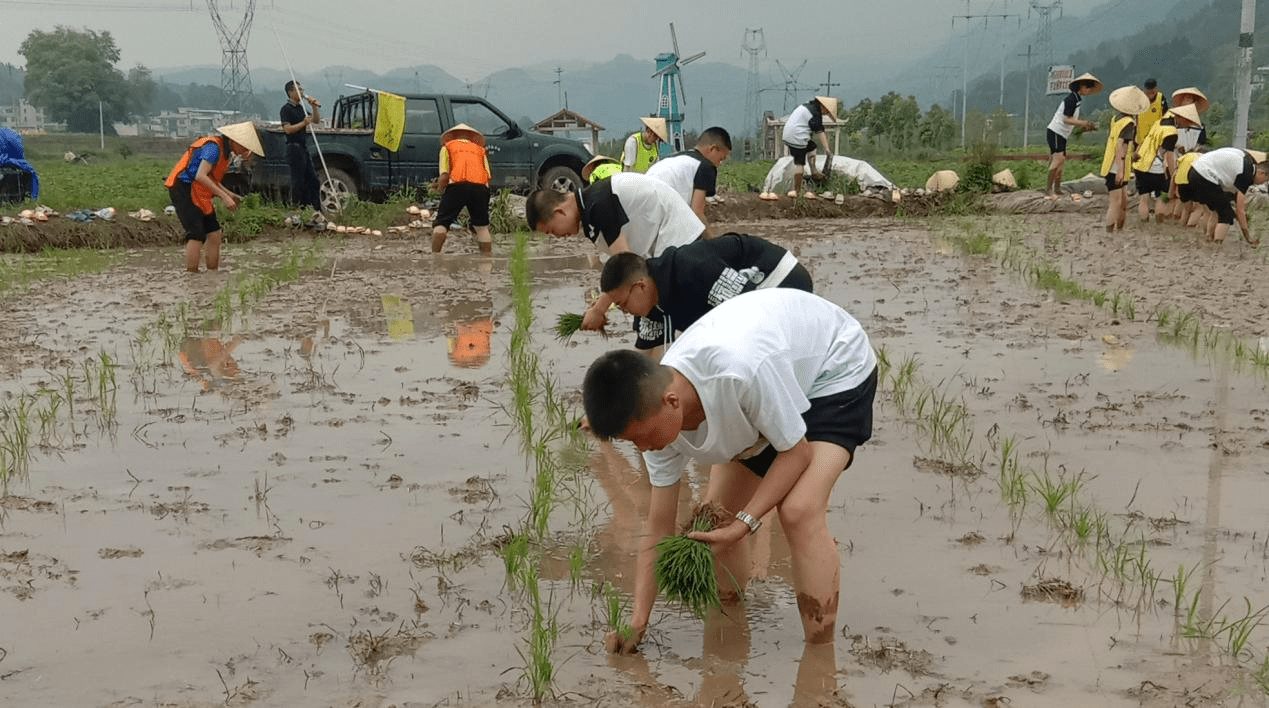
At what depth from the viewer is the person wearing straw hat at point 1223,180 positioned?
32.1ft

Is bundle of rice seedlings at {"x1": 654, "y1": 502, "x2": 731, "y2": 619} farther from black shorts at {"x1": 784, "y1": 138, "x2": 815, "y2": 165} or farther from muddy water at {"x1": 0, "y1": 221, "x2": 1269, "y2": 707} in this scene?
black shorts at {"x1": 784, "y1": 138, "x2": 815, "y2": 165}

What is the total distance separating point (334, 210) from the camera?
42.8 ft

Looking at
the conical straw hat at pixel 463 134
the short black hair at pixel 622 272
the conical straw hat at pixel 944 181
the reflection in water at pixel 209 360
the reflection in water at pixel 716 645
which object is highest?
the conical straw hat at pixel 463 134

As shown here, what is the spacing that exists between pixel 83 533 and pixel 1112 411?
3791mm

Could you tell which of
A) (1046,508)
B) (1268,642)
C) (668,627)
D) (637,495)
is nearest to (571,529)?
(637,495)

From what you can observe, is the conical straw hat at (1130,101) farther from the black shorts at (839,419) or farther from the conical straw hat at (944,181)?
the black shorts at (839,419)

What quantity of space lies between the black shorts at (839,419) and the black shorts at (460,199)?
25.3ft

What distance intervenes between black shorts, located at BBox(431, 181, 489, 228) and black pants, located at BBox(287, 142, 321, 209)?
308 centimetres

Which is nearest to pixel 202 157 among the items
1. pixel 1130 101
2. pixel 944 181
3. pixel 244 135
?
pixel 244 135

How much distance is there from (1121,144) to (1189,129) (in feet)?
1.92

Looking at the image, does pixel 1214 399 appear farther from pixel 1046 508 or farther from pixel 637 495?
pixel 637 495

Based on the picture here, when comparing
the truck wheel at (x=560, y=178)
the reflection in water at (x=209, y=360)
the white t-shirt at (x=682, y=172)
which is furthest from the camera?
the truck wheel at (x=560, y=178)

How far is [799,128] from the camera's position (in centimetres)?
1419

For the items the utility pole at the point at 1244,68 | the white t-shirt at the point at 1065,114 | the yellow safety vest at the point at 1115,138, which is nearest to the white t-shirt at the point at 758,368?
the yellow safety vest at the point at 1115,138
